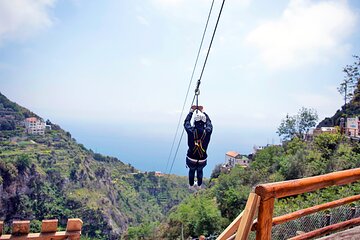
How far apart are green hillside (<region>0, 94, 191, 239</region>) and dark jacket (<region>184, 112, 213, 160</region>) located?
1270 inches

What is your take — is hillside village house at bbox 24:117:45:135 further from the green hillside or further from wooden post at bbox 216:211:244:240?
wooden post at bbox 216:211:244:240

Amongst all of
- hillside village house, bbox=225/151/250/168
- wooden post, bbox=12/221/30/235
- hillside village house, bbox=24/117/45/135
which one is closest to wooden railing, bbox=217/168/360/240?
wooden post, bbox=12/221/30/235

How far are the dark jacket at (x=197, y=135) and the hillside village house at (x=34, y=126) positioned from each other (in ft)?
227

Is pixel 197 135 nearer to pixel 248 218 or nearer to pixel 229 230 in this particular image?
pixel 229 230

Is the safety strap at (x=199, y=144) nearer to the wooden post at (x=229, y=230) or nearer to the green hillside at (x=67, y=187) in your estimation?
the wooden post at (x=229, y=230)

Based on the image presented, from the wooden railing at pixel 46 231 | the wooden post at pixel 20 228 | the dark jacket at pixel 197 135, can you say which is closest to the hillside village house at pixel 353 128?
the dark jacket at pixel 197 135

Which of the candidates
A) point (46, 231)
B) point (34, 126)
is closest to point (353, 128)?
point (46, 231)

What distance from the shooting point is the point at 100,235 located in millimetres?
46438

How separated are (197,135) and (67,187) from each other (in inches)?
2047

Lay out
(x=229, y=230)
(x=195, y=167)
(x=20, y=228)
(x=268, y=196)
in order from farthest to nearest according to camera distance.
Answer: (x=195, y=167), (x=20, y=228), (x=229, y=230), (x=268, y=196)

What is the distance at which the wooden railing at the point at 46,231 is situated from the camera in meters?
2.22

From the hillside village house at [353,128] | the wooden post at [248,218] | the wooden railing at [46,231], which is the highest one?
the hillside village house at [353,128]

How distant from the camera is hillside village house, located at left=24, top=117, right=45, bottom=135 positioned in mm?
65750

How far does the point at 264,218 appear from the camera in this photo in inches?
51.0
